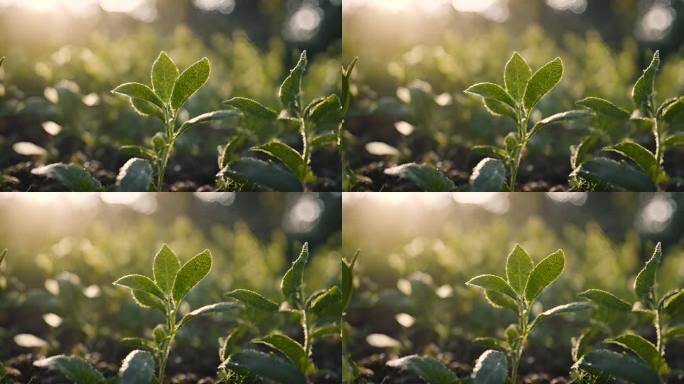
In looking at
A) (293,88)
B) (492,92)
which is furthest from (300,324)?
(492,92)

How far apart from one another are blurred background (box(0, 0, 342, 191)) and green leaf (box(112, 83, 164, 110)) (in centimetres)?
5

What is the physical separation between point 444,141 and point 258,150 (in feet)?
1.38

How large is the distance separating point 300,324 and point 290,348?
6 cm

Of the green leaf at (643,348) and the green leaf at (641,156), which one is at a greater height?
the green leaf at (641,156)

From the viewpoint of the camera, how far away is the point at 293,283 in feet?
5.35

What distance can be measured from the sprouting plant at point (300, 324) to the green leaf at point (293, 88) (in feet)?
1.06

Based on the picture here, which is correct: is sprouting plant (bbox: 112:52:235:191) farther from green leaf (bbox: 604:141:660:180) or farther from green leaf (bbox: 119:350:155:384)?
green leaf (bbox: 604:141:660:180)

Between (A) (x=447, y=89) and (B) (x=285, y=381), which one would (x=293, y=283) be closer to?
(B) (x=285, y=381)

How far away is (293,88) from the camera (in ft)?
5.41

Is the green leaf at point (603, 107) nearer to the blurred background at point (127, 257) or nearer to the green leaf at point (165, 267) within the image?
the blurred background at point (127, 257)

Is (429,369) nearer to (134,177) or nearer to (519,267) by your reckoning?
(519,267)

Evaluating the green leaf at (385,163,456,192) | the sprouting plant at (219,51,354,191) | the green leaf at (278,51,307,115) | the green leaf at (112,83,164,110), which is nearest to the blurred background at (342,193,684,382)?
the green leaf at (385,163,456,192)

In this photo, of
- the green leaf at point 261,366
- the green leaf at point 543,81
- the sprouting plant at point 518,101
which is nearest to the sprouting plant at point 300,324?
the green leaf at point 261,366

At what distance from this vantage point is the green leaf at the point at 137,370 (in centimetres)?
156
